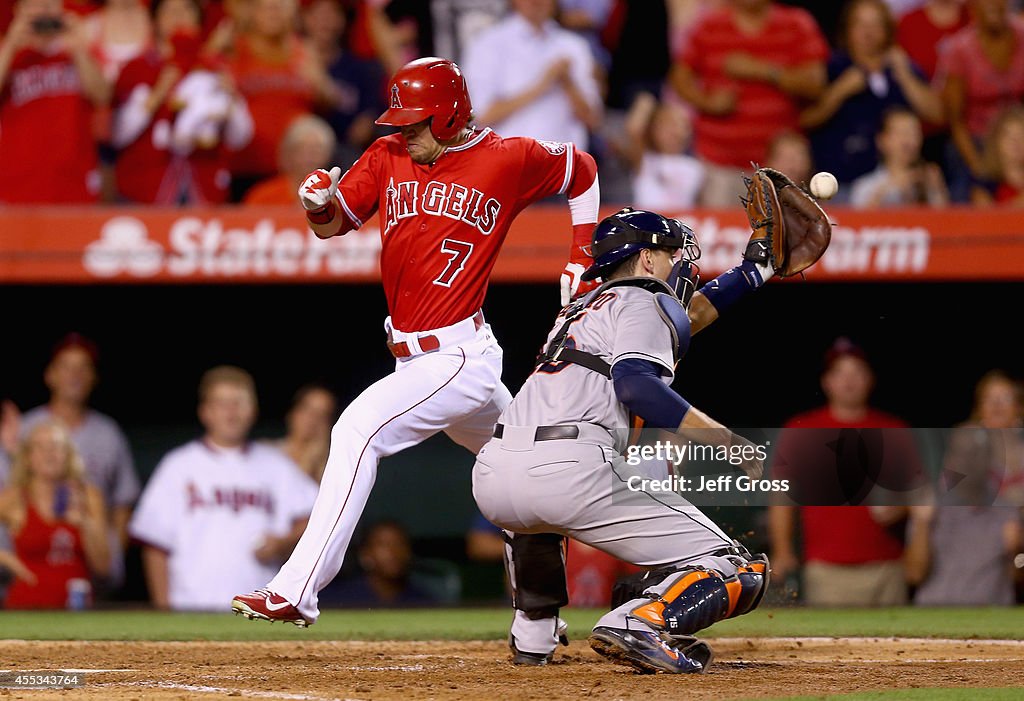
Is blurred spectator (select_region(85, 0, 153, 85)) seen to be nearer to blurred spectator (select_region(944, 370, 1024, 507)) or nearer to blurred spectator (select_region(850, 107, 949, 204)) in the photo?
blurred spectator (select_region(850, 107, 949, 204))

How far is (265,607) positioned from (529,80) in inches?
180

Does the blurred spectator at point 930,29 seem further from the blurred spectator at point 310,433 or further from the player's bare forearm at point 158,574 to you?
the player's bare forearm at point 158,574

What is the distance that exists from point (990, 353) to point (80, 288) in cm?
515

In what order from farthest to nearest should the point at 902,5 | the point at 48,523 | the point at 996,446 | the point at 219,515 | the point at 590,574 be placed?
the point at 902,5 < the point at 590,574 < the point at 219,515 < the point at 996,446 < the point at 48,523

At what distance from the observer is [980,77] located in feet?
27.8

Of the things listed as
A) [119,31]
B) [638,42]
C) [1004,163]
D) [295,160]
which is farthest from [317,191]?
[638,42]

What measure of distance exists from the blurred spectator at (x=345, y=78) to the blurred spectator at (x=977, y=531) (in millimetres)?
3635

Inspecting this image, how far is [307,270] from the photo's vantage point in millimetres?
7293

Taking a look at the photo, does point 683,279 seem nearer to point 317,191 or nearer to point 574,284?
point 574,284

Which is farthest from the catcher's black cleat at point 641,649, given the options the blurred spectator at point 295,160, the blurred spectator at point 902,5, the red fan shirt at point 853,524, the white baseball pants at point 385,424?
the blurred spectator at point 902,5

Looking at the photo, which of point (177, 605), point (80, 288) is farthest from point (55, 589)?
point (80, 288)

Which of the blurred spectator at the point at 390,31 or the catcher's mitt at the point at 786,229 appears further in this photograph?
the blurred spectator at the point at 390,31

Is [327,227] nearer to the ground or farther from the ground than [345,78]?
nearer to the ground

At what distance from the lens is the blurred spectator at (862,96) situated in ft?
27.4
